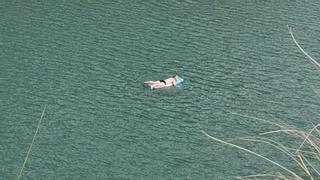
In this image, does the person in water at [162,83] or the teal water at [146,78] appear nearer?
the teal water at [146,78]

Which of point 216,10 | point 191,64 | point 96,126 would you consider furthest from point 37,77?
point 216,10

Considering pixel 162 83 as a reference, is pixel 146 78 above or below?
below

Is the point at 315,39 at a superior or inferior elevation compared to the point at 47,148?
superior

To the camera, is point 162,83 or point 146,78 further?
point 146,78

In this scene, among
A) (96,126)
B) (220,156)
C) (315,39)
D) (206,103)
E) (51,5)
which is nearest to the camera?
(220,156)

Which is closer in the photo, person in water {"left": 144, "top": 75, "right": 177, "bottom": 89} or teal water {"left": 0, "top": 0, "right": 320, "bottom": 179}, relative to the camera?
teal water {"left": 0, "top": 0, "right": 320, "bottom": 179}

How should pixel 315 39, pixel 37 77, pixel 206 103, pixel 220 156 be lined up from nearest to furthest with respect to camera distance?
pixel 220 156 < pixel 206 103 < pixel 37 77 < pixel 315 39

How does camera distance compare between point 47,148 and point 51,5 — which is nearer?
point 47,148

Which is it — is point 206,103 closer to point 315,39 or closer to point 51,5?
point 315,39
